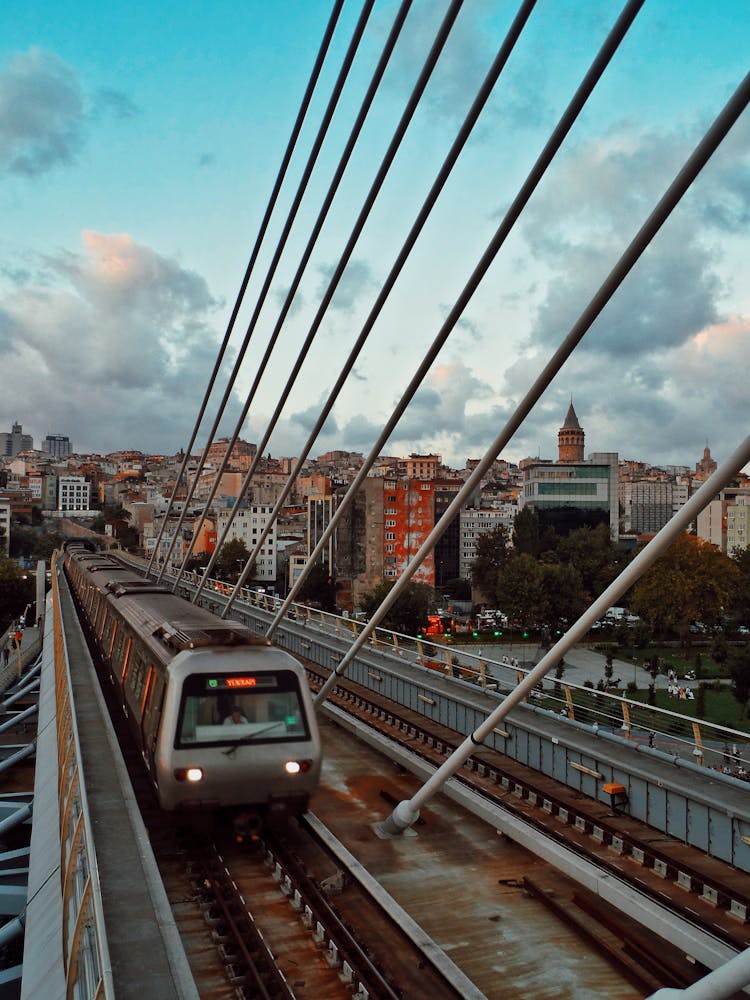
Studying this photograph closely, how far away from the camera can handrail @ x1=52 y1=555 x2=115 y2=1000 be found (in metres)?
4.45

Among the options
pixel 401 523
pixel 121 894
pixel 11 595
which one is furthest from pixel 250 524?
pixel 121 894

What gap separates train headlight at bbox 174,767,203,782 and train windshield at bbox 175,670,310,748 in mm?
217

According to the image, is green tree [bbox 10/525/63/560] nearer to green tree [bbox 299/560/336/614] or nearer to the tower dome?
green tree [bbox 299/560/336/614]

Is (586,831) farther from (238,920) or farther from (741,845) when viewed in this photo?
(238,920)

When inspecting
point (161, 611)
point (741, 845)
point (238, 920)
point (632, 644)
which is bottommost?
point (632, 644)

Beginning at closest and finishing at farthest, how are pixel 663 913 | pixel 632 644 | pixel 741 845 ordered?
pixel 663 913
pixel 741 845
pixel 632 644

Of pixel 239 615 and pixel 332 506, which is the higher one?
pixel 332 506

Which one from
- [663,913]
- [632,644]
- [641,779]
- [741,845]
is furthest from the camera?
[632,644]

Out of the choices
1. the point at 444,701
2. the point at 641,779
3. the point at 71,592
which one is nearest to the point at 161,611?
the point at 444,701

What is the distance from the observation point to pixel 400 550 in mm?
78250

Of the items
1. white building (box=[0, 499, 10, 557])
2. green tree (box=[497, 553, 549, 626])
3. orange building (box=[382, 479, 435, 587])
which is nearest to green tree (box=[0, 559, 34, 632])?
orange building (box=[382, 479, 435, 587])

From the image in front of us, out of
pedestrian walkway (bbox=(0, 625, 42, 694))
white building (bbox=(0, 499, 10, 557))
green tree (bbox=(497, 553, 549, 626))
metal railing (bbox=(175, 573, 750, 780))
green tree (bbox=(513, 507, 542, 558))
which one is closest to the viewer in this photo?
metal railing (bbox=(175, 573, 750, 780))

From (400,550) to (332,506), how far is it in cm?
787

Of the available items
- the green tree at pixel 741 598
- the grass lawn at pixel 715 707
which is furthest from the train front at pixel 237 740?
the green tree at pixel 741 598
